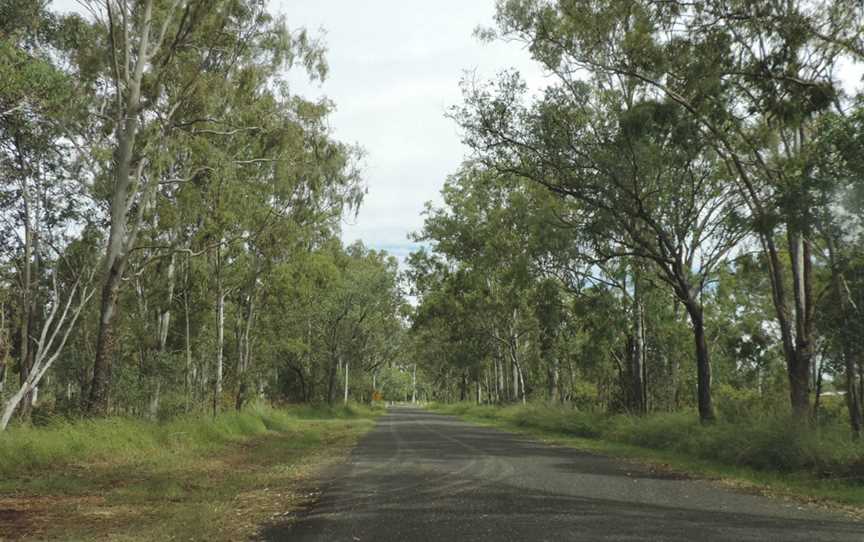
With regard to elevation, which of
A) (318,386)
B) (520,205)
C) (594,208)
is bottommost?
(318,386)

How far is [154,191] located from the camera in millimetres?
20906

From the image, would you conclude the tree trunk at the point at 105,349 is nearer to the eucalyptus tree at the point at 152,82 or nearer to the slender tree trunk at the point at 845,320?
the eucalyptus tree at the point at 152,82

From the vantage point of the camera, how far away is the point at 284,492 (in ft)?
32.8

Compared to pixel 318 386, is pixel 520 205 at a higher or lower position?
higher

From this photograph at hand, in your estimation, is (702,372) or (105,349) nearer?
(105,349)

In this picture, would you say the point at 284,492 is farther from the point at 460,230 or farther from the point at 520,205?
the point at 460,230

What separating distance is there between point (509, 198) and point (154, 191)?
14.3 m

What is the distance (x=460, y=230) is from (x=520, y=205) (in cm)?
722

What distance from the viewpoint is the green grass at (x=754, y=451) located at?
10721mm

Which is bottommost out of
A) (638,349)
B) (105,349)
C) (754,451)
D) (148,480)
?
(148,480)

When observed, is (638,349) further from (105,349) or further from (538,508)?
(105,349)

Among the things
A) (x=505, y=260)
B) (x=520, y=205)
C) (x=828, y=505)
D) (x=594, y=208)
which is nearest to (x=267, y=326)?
(x=505, y=260)

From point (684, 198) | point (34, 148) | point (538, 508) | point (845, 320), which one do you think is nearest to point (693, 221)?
point (684, 198)

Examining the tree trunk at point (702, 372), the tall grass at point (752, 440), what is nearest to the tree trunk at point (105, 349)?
the tall grass at point (752, 440)
